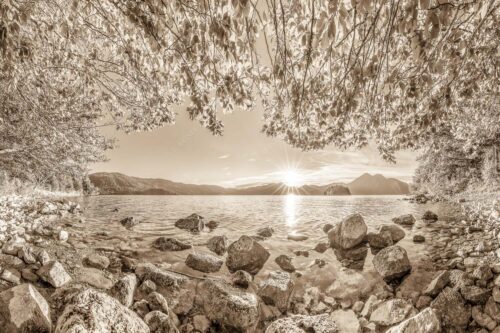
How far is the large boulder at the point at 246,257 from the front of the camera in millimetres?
8773

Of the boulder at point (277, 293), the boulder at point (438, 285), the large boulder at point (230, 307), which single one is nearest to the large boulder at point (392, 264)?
the boulder at point (438, 285)

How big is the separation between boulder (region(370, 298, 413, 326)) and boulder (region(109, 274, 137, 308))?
5.47m

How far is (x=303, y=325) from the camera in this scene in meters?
5.03

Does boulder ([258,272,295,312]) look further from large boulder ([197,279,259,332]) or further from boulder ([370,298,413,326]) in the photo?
boulder ([370,298,413,326])

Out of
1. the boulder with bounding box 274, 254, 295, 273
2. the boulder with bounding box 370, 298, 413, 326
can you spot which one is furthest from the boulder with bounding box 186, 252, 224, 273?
the boulder with bounding box 370, 298, 413, 326

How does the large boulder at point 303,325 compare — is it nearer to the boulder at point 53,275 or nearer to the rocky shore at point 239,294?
the rocky shore at point 239,294

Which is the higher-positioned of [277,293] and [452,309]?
[452,309]

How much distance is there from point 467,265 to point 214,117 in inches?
338

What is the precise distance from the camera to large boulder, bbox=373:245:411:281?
24.7 feet

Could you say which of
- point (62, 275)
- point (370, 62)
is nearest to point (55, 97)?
point (62, 275)

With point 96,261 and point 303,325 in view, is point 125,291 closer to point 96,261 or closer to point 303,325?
point 96,261

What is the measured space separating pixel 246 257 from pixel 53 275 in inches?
217

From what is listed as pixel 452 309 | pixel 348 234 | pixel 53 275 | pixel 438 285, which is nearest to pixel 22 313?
pixel 53 275

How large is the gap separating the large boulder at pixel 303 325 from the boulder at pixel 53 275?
514 centimetres
